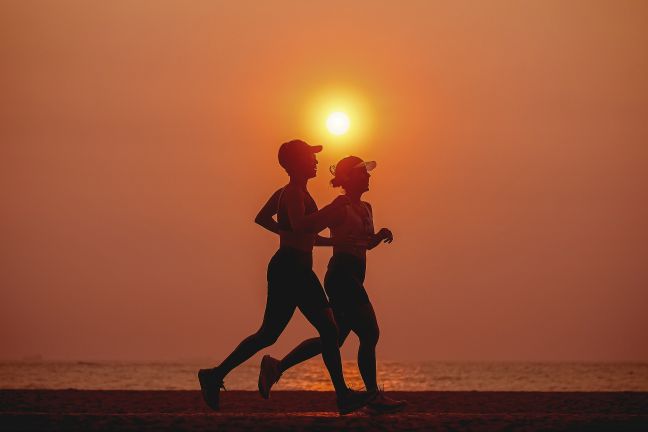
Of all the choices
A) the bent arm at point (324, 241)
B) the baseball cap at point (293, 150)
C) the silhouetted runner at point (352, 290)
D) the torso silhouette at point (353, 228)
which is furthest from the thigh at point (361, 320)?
the baseball cap at point (293, 150)

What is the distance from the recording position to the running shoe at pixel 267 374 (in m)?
8.61

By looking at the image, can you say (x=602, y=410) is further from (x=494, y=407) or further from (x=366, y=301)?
(x=366, y=301)

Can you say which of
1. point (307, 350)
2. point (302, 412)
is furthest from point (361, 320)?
point (302, 412)

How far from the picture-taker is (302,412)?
10836 millimetres

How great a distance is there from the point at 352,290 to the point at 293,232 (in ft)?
3.09

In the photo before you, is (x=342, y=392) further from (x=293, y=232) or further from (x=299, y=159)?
(x=299, y=159)

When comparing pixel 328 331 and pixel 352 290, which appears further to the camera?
pixel 352 290

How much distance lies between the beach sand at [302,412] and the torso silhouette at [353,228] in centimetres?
141

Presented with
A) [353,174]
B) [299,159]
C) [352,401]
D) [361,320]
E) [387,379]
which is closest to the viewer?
[352,401]

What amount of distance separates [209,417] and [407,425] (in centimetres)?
132

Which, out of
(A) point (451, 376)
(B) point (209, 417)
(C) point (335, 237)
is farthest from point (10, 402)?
(A) point (451, 376)

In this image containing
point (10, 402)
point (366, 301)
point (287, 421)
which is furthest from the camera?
point (10, 402)

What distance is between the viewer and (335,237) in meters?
9.02

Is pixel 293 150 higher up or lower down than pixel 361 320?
higher up
